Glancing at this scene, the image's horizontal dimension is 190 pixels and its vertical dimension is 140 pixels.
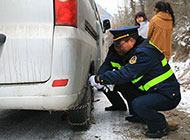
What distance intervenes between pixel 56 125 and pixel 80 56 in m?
1.25

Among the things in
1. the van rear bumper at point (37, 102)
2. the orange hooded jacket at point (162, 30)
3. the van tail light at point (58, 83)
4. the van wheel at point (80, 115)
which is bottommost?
the van wheel at point (80, 115)

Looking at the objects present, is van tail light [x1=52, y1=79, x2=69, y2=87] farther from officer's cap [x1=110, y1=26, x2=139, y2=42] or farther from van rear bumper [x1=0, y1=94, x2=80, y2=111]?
officer's cap [x1=110, y1=26, x2=139, y2=42]

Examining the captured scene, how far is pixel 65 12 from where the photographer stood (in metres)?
1.67

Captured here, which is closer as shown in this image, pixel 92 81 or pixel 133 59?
pixel 133 59

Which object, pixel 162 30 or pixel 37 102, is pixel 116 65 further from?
pixel 37 102

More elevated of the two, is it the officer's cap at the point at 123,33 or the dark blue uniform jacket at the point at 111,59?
the officer's cap at the point at 123,33

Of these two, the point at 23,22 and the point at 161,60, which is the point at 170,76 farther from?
the point at 23,22

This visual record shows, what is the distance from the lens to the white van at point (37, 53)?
63.9 inches

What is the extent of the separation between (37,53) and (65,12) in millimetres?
416

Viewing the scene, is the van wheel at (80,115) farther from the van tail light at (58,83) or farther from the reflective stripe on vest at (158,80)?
the reflective stripe on vest at (158,80)

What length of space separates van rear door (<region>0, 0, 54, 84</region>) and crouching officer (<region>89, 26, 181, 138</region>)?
798 mm

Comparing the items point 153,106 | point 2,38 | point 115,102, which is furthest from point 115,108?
point 2,38

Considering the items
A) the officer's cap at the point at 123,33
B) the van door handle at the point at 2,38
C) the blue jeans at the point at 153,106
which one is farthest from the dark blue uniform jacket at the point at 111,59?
the van door handle at the point at 2,38

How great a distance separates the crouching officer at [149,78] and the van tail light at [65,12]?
0.69 meters
